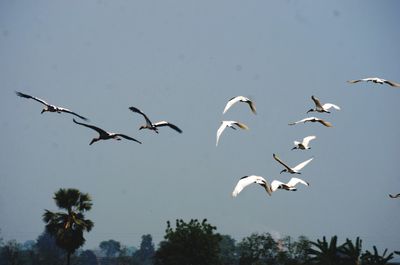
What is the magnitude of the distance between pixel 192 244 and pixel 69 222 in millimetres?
13023

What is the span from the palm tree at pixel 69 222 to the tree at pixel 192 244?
1022 centimetres

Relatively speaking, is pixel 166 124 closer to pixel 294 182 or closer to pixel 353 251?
pixel 294 182

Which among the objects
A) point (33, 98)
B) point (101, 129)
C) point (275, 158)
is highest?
point (33, 98)

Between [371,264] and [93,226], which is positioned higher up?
[93,226]

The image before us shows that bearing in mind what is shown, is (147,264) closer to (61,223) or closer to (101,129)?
(61,223)

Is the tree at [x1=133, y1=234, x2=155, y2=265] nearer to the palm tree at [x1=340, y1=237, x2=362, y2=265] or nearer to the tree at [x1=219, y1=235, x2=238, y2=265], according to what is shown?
the tree at [x1=219, y1=235, x2=238, y2=265]

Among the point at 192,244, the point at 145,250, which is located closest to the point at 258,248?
the point at 192,244

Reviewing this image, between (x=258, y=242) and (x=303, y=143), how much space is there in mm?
61865

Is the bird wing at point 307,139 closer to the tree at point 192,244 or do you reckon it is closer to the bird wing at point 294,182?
the bird wing at point 294,182

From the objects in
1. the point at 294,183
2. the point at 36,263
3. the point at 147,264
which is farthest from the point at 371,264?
the point at 147,264

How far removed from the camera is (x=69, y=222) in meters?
30.2

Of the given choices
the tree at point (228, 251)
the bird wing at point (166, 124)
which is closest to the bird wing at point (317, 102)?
the bird wing at point (166, 124)

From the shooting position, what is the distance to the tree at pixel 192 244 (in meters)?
38.6

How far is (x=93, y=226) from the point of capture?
31891 mm
